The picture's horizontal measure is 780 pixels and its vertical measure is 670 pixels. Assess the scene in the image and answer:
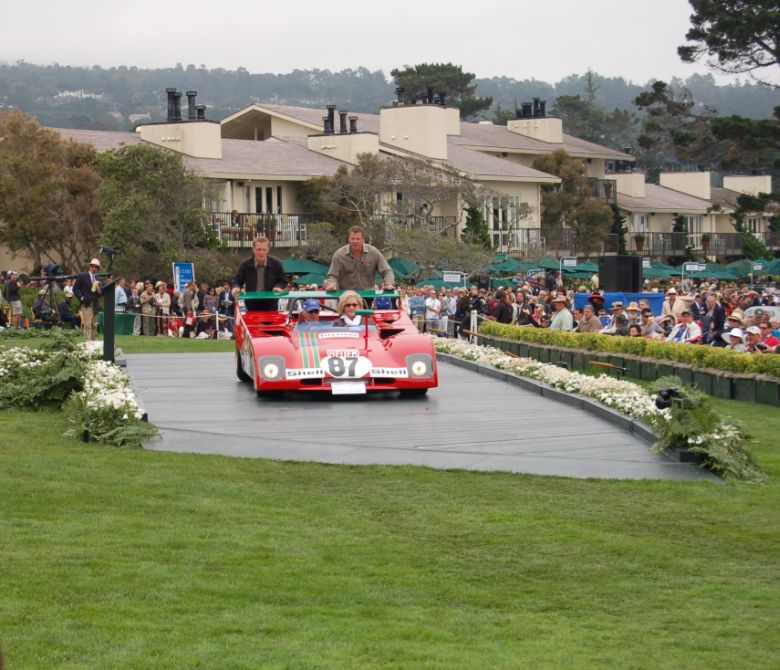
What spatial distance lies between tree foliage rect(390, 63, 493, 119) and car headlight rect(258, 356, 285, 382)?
309 feet

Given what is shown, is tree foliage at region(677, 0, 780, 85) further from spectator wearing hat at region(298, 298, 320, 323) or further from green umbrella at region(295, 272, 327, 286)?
spectator wearing hat at region(298, 298, 320, 323)

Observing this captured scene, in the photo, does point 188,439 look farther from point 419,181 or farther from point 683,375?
point 419,181

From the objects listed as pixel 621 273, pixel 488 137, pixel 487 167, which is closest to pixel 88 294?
pixel 621 273

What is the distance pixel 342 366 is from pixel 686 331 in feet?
30.5

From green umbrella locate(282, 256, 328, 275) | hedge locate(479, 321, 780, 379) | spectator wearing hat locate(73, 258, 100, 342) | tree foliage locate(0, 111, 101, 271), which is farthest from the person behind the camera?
green umbrella locate(282, 256, 328, 275)

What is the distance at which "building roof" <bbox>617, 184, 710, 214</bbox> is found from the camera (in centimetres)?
8506

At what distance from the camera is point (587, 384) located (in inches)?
643

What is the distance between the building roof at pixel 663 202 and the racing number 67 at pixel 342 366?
68.6 meters

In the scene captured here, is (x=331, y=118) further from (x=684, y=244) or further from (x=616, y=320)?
(x=616, y=320)

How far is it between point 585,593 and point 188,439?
6216mm

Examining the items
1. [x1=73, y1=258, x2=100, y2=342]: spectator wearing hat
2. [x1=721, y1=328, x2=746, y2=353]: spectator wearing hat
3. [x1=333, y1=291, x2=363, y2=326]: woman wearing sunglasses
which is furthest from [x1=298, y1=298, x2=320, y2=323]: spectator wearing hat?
[x1=73, y1=258, x2=100, y2=342]: spectator wearing hat

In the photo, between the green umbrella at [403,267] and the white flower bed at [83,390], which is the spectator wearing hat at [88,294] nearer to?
the white flower bed at [83,390]

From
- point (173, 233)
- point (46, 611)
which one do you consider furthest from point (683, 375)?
point (173, 233)

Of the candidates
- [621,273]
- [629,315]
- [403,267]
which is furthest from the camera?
[403,267]
